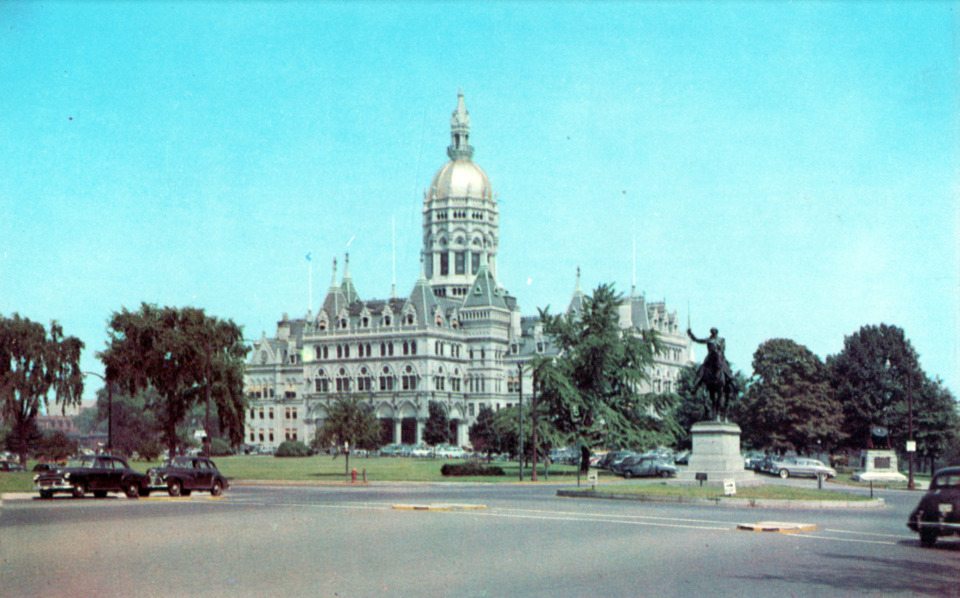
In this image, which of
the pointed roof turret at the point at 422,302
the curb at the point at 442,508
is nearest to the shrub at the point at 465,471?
the curb at the point at 442,508

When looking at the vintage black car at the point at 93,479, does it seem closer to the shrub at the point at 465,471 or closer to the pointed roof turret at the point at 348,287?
the shrub at the point at 465,471

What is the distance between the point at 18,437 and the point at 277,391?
330 feet

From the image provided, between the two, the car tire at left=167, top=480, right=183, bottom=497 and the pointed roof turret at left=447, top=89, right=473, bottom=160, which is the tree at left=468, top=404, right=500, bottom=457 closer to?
the car tire at left=167, top=480, right=183, bottom=497

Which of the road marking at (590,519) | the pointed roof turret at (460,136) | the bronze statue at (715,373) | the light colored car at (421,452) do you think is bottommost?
the light colored car at (421,452)

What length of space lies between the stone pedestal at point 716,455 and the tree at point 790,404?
4343 cm

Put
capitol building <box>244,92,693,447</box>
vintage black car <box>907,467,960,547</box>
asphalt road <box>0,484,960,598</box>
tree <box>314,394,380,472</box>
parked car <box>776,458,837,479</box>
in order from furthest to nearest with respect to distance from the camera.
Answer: capitol building <box>244,92,693,447</box> < tree <box>314,394,380,472</box> < parked car <box>776,458,837,479</box> < vintage black car <box>907,467,960,547</box> < asphalt road <box>0,484,960,598</box>

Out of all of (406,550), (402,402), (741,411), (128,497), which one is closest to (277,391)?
(402,402)

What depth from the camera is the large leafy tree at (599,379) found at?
59.2 m

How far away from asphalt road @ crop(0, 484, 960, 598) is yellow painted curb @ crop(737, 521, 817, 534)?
1.33 ft

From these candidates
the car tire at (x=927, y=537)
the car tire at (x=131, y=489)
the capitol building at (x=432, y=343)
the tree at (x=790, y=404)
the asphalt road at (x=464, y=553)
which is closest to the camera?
the asphalt road at (x=464, y=553)

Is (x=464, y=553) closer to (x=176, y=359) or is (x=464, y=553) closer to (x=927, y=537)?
(x=927, y=537)

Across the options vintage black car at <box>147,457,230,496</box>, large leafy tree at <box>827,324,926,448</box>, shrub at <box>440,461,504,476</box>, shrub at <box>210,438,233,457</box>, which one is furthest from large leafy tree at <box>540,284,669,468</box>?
shrub at <box>210,438,233,457</box>

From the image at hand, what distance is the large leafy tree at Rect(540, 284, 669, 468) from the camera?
59156 mm

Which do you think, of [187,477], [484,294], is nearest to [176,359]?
[187,477]
